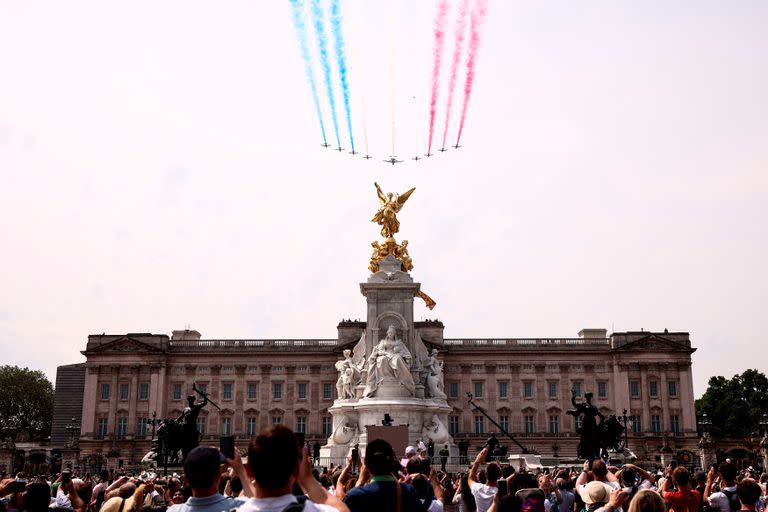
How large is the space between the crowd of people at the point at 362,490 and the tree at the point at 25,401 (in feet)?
375

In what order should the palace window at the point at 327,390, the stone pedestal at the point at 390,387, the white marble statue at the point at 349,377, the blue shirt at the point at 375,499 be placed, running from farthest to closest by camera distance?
the palace window at the point at 327,390
the white marble statue at the point at 349,377
the stone pedestal at the point at 390,387
the blue shirt at the point at 375,499

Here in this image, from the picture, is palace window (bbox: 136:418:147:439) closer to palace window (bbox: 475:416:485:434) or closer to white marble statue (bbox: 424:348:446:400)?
palace window (bbox: 475:416:485:434)

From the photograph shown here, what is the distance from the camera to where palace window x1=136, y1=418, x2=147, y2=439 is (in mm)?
99750

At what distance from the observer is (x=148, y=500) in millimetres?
13812

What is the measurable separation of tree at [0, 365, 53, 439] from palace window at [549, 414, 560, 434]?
220 ft

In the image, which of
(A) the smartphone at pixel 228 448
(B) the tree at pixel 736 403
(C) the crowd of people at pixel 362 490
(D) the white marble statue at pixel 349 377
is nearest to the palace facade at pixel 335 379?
(B) the tree at pixel 736 403

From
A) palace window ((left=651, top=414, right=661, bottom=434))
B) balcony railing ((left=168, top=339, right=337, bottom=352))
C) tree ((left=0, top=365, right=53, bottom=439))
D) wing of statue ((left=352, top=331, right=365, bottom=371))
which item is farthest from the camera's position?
tree ((left=0, top=365, right=53, bottom=439))

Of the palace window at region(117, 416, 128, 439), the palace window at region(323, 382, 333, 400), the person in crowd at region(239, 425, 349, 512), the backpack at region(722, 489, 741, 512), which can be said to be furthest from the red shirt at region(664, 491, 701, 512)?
the palace window at region(117, 416, 128, 439)

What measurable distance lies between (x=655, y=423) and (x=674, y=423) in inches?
84.6

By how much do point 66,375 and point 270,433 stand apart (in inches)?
4461

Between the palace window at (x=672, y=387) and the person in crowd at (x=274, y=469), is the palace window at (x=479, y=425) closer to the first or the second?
the palace window at (x=672, y=387)

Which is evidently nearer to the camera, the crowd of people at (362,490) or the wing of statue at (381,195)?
the crowd of people at (362,490)

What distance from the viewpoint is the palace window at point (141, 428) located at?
327ft

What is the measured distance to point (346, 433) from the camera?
46906 millimetres
